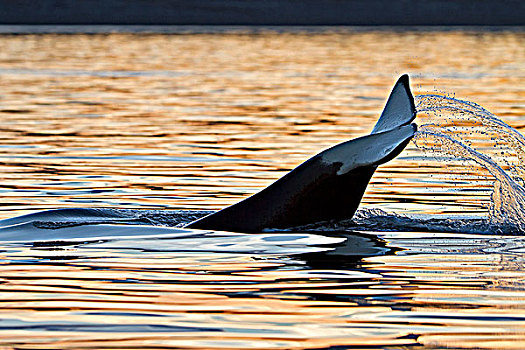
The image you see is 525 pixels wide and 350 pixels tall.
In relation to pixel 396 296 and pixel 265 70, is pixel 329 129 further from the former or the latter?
pixel 265 70

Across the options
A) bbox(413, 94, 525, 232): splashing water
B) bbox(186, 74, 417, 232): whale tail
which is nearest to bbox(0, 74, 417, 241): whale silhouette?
bbox(186, 74, 417, 232): whale tail

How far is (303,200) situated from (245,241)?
70cm

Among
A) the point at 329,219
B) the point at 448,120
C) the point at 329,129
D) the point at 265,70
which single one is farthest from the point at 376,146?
the point at 265,70

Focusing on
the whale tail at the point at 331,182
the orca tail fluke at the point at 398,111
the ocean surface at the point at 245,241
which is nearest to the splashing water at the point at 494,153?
the ocean surface at the point at 245,241

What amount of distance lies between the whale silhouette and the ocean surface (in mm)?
80

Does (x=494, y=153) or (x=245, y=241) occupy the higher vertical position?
(x=245, y=241)

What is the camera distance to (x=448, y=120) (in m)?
25.5

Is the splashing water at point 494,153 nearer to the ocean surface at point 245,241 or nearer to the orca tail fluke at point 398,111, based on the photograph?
the ocean surface at point 245,241

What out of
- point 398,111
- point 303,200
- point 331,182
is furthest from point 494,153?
point 331,182

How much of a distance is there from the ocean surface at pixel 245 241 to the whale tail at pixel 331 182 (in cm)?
20

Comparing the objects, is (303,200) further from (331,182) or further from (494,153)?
(494,153)

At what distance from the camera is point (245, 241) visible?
11086mm

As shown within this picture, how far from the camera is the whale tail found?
1029 centimetres

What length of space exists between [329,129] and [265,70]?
78.4 feet
